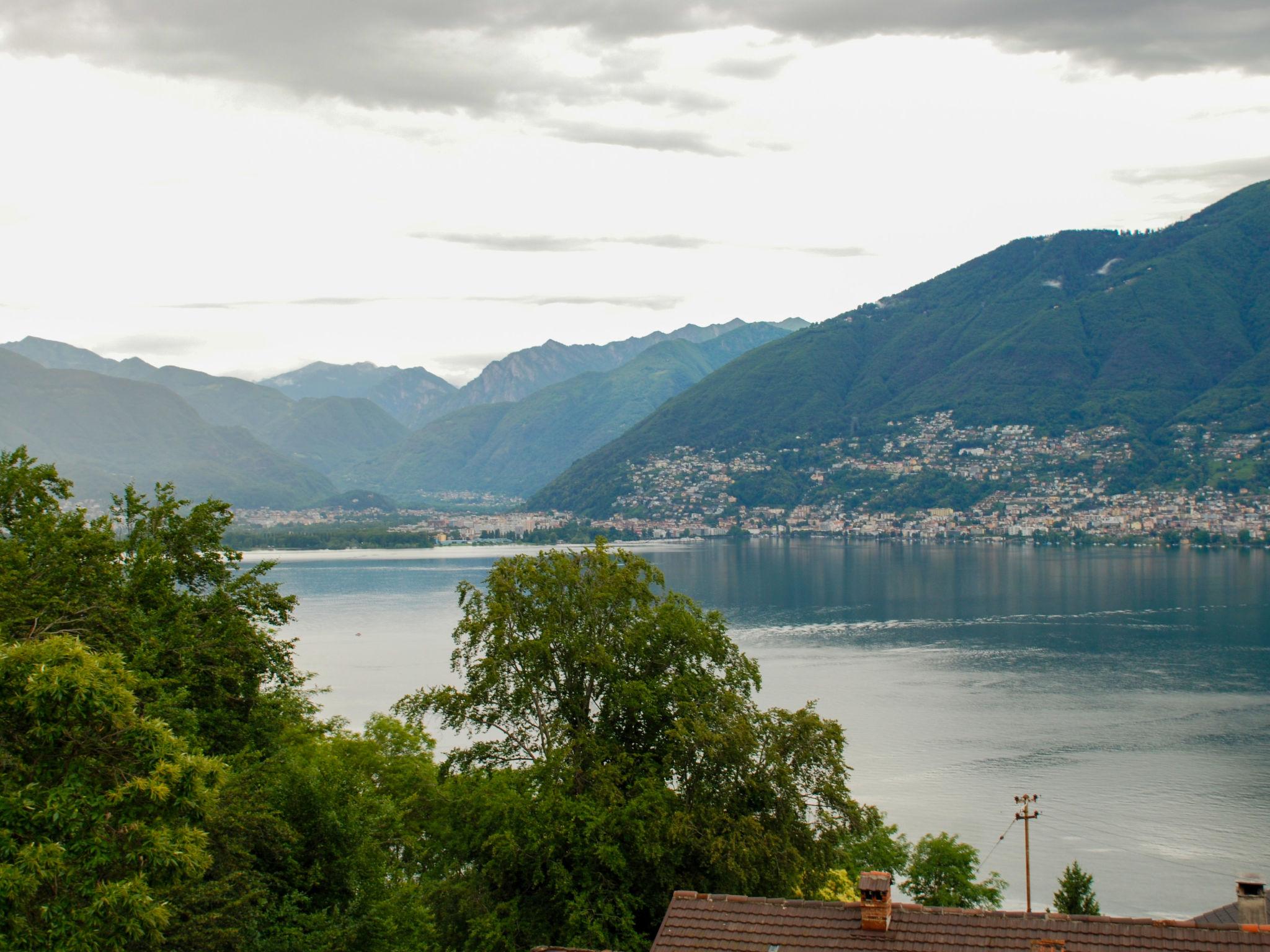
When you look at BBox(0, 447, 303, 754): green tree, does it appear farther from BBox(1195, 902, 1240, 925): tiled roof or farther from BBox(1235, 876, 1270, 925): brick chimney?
BBox(1195, 902, 1240, 925): tiled roof

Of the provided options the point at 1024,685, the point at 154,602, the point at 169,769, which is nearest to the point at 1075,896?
the point at 154,602

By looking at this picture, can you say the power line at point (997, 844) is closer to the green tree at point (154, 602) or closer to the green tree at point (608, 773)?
the green tree at point (608, 773)

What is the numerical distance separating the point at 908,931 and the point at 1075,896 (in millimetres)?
18267

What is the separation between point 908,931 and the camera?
36.3 ft

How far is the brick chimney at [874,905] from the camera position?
10867 millimetres

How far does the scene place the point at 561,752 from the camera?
18.7 metres

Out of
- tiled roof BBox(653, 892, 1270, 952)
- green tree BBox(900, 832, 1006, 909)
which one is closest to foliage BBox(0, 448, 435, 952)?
tiled roof BBox(653, 892, 1270, 952)

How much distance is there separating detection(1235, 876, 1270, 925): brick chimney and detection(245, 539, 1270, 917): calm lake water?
1711 cm

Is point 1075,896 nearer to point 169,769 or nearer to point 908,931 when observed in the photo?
point 908,931

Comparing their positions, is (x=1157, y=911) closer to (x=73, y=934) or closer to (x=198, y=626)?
(x=198, y=626)

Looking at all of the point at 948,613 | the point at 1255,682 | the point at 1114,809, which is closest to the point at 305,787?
the point at 1114,809

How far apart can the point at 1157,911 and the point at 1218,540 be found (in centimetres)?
14684

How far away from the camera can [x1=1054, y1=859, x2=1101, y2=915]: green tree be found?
26.5 meters

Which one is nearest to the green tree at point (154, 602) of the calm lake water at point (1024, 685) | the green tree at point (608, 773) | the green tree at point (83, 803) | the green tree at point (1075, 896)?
the green tree at point (83, 803)
